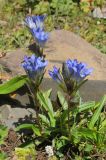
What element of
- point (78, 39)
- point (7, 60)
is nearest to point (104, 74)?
point (78, 39)

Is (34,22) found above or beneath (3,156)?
above

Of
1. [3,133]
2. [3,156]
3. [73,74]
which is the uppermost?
[73,74]

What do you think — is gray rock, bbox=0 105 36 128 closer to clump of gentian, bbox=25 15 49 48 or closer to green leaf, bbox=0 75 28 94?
green leaf, bbox=0 75 28 94

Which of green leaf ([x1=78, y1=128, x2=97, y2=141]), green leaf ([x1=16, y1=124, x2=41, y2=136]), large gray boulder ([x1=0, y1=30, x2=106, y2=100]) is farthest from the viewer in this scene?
large gray boulder ([x1=0, y1=30, x2=106, y2=100])

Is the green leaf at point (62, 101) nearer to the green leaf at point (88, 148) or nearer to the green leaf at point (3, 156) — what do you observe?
the green leaf at point (88, 148)

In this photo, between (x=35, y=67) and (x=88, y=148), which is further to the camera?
(x=88, y=148)

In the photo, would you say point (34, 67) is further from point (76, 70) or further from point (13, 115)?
point (13, 115)

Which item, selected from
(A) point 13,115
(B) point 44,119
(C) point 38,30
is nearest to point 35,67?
(C) point 38,30

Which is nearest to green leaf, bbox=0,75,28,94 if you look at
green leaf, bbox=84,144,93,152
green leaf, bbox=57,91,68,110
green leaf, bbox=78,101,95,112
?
green leaf, bbox=57,91,68,110

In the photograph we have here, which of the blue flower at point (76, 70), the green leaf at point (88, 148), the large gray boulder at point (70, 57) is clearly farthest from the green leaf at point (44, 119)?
the blue flower at point (76, 70)
